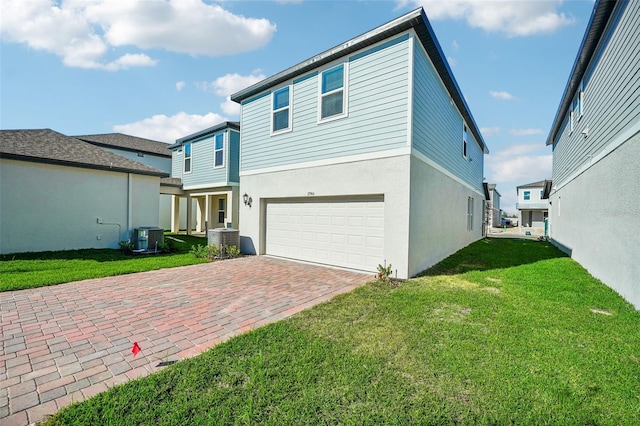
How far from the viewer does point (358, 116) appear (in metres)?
7.09

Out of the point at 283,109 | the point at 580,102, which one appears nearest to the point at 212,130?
the point at 283,109

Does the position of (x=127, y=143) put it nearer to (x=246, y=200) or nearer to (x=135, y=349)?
(x=246, y=200)

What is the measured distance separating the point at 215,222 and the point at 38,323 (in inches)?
601

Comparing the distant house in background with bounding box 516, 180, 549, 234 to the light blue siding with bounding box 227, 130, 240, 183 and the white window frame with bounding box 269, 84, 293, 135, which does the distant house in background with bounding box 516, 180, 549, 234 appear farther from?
the white window frame with bounding box 269, 84, 293, 135

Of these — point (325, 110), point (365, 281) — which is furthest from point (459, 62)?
A: point (365, 281)

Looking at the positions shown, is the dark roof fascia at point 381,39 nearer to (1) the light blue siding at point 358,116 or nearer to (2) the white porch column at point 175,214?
(1) the light blue siding at point 358,116

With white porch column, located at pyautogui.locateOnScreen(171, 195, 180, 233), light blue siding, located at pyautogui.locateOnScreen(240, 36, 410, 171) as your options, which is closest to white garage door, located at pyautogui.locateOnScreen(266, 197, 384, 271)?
light blue siding, located at pyautogui.locateOnScreen(240, 36, 410, 171)

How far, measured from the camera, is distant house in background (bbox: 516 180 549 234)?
3325 cm

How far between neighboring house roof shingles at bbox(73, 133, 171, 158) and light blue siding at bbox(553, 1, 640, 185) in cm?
2126

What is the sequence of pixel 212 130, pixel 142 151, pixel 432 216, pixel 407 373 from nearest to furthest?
pixel 407 373 < pixel 432 216 < pixel 212 130 < pixel 142 151

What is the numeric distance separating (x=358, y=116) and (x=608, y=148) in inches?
229

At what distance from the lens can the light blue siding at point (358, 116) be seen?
645 centimetres

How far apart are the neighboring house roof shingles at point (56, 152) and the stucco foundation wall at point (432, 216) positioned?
10.8 m

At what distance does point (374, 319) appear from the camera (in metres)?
4.09
